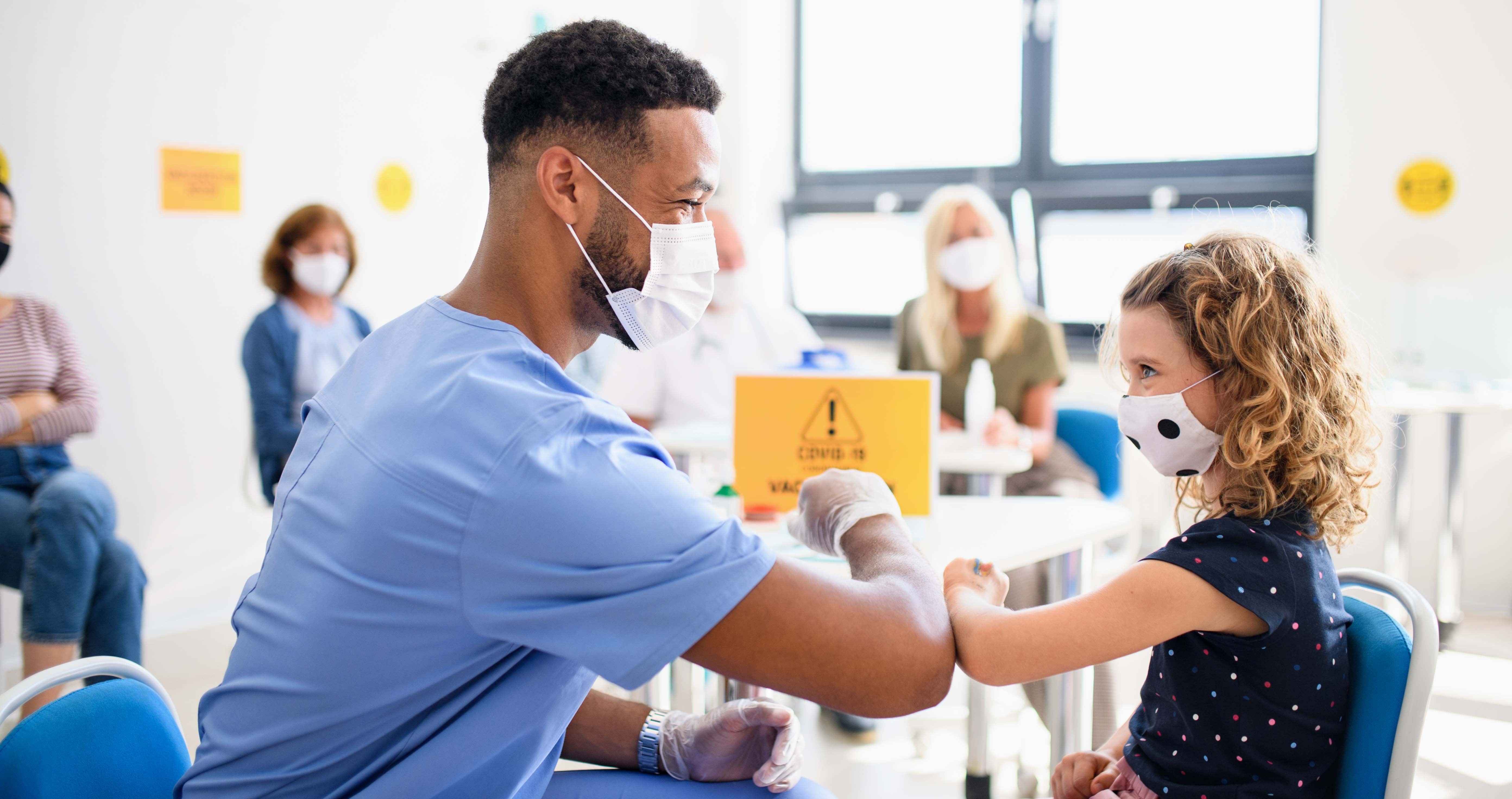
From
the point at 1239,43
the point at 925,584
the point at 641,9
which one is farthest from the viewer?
the point at 641,9

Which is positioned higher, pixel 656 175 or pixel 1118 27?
pixel 1118 27

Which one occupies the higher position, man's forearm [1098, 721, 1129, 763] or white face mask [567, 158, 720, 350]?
white face mask [567, 158, 720, 350]

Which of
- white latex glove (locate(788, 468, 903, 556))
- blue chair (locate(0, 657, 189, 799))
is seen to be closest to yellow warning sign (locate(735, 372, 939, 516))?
white latex glove (locate(788, 468, 903, 556))

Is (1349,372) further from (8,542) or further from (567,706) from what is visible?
(8,542)

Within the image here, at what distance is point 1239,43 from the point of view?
4453 millimetres

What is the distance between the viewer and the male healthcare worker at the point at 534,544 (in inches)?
35.7

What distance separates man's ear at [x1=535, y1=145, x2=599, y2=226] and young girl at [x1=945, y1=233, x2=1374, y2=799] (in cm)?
62

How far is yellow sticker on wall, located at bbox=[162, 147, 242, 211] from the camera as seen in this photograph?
130 inches

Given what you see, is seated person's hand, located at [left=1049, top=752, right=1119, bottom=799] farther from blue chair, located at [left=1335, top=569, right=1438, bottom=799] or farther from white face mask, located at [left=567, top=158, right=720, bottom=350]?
white face mask, located at [left=567, top=158, right=720, bottom=350]

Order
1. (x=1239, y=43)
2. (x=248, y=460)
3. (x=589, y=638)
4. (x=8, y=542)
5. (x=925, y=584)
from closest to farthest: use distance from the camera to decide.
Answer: (x=589, y=638)
(x=925, y=584)
(x=8, y=542)
(x=248, y=460)
(x=1239, y=43)

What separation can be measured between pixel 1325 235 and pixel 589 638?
162 inches

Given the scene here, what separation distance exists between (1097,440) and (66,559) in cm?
282

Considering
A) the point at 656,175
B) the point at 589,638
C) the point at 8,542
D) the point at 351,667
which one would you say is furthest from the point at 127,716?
the point at 8,542

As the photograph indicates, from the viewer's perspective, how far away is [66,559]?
262 cm
